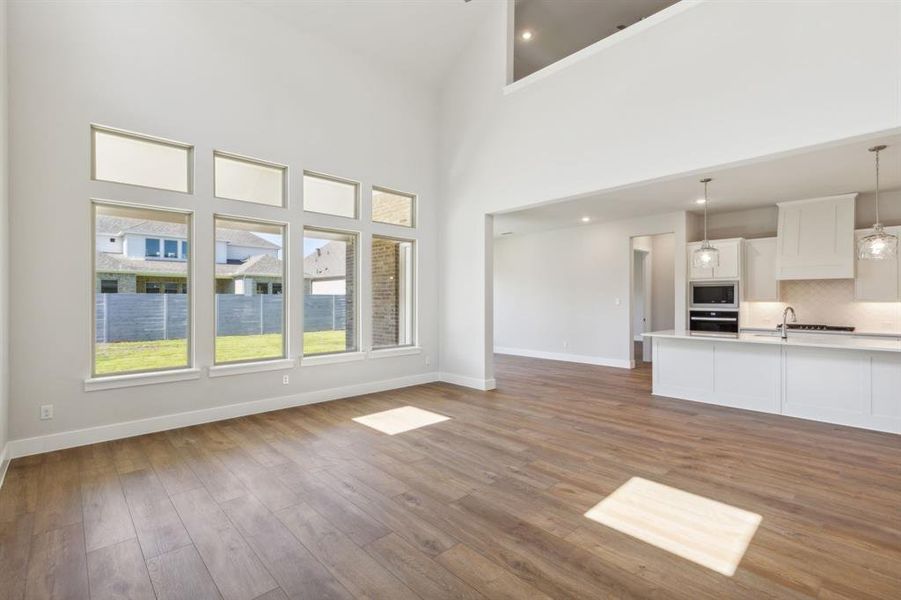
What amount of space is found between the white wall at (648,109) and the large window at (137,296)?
3582 millimetres

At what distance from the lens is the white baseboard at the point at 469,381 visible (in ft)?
19.7

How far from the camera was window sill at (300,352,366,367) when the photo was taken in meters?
5.18

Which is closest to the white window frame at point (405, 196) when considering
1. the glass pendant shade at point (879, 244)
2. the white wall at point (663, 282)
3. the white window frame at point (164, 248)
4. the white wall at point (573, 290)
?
the white window frame at point (164, 248)

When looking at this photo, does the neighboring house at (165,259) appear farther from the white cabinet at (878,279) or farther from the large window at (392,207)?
the white cabinet at (878,279)

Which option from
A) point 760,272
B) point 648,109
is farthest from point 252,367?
point 760,272

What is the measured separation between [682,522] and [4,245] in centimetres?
532

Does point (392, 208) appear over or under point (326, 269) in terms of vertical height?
over

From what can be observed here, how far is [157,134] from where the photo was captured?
4098 millimetres

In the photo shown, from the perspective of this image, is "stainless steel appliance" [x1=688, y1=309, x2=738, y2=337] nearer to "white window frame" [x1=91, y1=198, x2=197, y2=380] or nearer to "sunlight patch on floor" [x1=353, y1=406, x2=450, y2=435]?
"sunlight patch on floor" [x1=353, y1=406, x2=450, y2=435]

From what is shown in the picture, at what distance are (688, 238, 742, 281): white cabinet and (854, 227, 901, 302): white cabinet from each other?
145 cm

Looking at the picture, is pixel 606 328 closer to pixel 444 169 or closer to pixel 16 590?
pixel 444 169

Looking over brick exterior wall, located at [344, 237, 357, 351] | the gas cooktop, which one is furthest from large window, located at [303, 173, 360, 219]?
the gas cooktop

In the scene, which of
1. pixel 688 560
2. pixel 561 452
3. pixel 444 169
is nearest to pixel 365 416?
pixel 561 452

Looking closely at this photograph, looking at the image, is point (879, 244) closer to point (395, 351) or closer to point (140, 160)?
point (395, 351)
